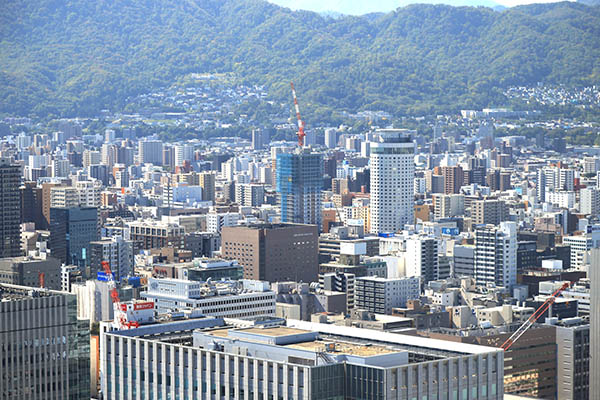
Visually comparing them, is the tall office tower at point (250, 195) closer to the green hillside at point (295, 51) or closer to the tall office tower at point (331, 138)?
the tall office tower at point (331, 138)

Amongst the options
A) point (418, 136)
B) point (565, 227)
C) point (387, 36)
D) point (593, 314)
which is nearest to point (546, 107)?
point (418, 136)

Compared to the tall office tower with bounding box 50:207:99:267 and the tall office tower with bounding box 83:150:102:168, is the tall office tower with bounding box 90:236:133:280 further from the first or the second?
the tall office tower with bounding box 83:150:102:168

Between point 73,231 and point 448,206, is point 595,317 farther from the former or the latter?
point 448,206

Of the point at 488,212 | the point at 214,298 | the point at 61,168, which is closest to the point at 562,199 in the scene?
the point at 488,212

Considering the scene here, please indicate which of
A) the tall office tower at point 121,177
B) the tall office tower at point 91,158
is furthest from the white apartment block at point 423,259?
the tall office tower at point 91,158

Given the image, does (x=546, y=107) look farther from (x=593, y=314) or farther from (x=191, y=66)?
(x=593, y=314)
